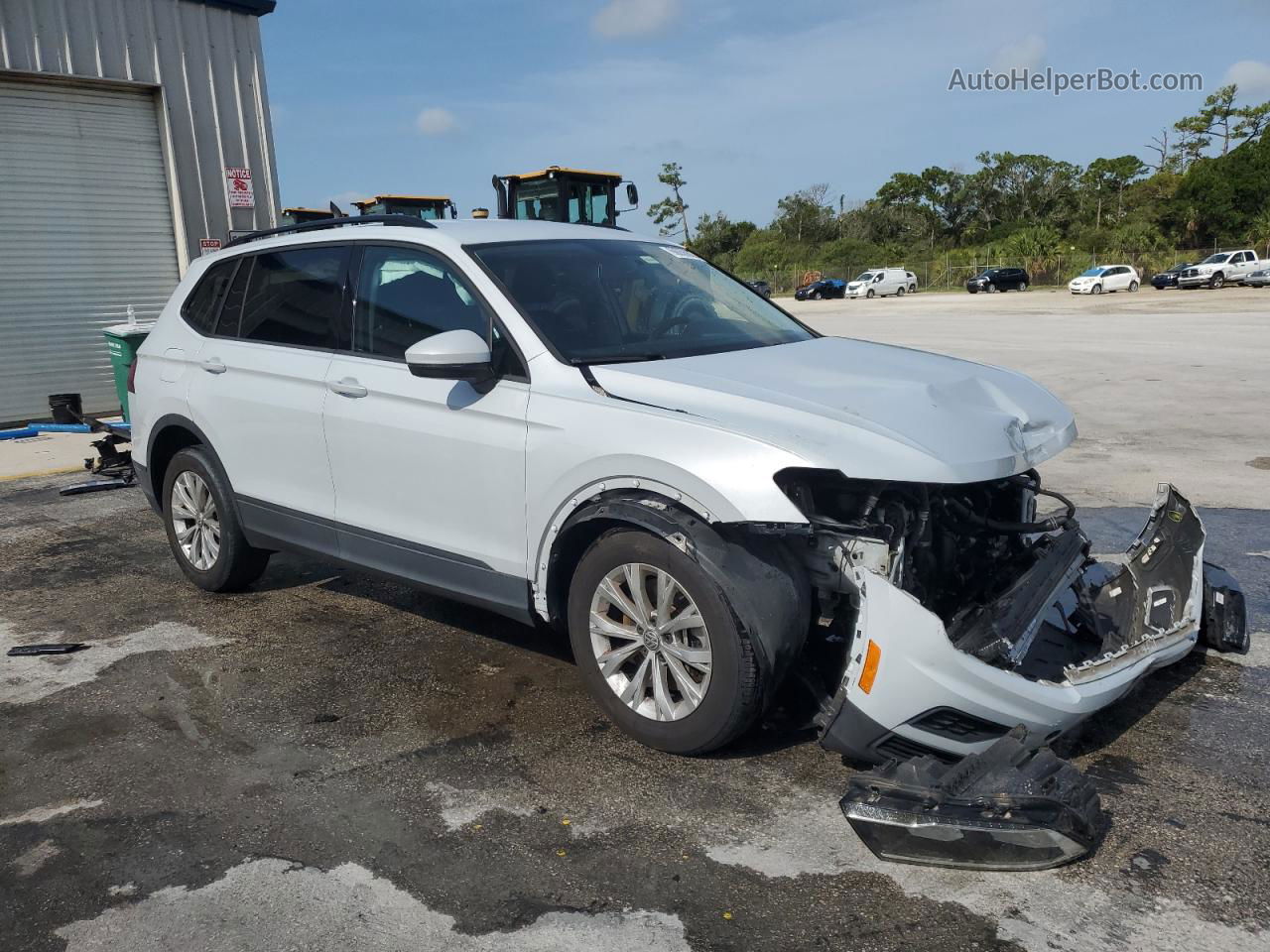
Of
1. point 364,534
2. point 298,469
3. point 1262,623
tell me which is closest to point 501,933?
point 364,534

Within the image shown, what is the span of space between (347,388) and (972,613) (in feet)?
8.76

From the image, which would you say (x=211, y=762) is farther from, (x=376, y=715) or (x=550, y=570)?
(x=550, y=570)

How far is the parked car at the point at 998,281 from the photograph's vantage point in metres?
54.6

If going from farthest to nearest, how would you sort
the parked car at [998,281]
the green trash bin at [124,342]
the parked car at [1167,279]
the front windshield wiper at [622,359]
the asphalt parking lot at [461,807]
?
the parked car at [998,281] < the parked car at [1167,279] < the green trash bin at [124,342] < the front windshield wiper at [622,359] < the asphalt parking lot at [461,807]

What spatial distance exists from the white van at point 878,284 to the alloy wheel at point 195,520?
5403 centimetres

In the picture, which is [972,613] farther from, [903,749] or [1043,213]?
[1043,213]

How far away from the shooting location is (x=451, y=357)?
3.87 m

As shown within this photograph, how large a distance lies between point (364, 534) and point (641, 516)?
5.26ft

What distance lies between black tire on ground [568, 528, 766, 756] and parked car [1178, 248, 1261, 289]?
4918 centimetres

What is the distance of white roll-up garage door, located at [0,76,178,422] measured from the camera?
40.3 ft

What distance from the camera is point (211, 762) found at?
3803 mm

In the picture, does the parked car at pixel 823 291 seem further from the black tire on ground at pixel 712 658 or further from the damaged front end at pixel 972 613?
the black tire on ground at pixel 712 658

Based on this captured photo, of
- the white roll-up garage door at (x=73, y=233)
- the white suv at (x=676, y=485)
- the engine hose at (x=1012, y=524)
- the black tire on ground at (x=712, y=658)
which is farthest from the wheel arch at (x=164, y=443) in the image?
the white roll-up garage door at (x=73, y=233)

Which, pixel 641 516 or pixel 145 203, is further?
pixel 145 203
